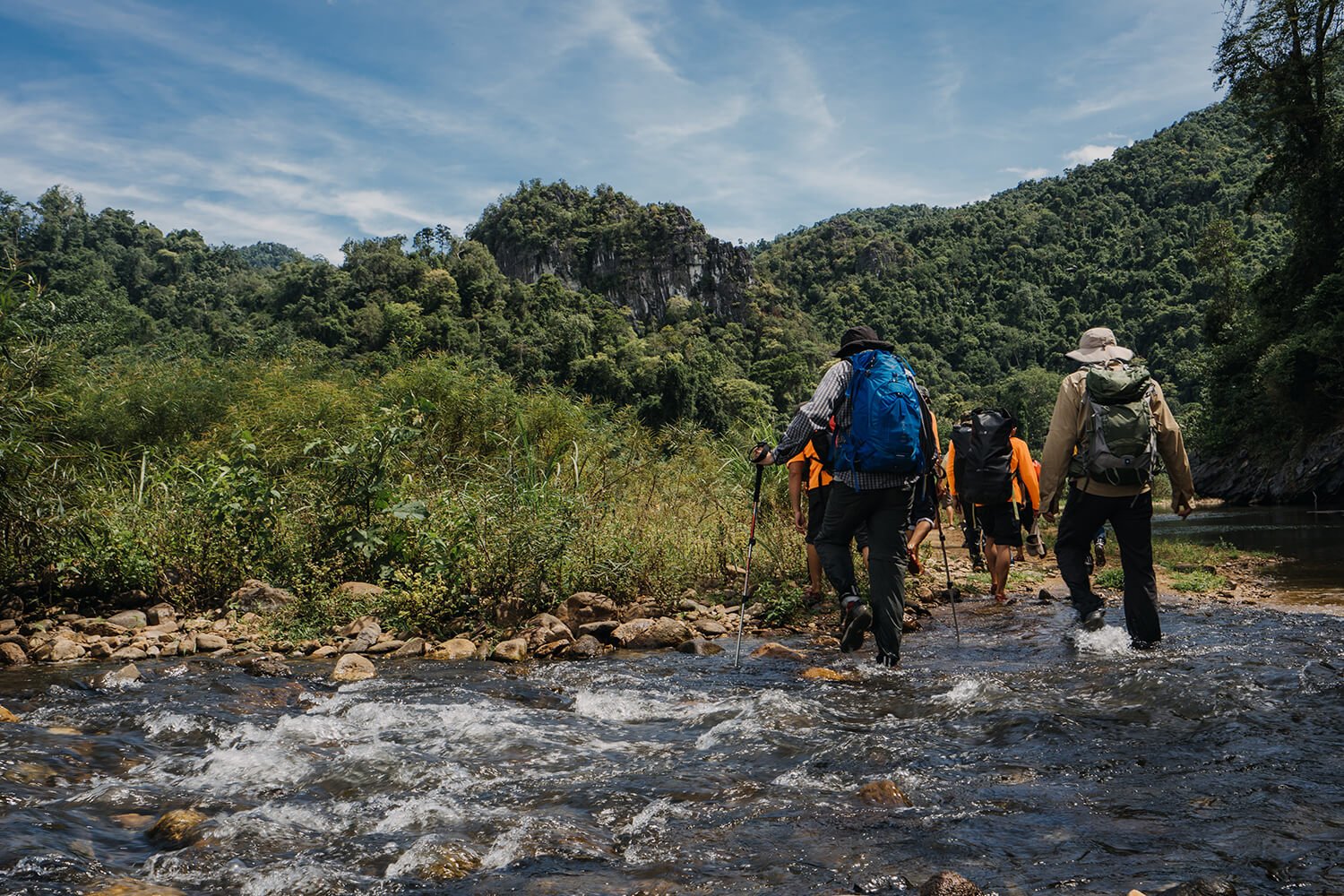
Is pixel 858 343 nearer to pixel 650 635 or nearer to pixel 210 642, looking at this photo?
pixel 650 635

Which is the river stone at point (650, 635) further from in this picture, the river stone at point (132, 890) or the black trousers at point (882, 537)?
the river stone at point (132, 890)

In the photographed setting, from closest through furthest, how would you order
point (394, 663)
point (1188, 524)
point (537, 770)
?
point (537, 770) → point (394, 663) → point (1188, 524)

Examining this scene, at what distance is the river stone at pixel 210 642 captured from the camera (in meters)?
6.44

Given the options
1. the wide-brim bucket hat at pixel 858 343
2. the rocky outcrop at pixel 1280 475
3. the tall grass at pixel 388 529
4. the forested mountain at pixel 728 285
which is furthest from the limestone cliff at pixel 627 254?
the wide-brim bucket hat at pixel 858 343

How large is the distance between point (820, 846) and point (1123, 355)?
413 cm

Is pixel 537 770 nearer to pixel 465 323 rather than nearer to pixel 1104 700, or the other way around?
pixel 1104 700

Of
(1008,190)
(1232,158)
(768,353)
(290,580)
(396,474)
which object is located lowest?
(290,580)

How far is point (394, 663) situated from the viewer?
6.15m

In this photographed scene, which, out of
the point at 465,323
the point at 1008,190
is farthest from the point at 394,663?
the point at 1008,190

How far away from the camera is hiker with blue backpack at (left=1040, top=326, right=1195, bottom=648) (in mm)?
5430

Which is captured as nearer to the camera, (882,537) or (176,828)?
(176,828)

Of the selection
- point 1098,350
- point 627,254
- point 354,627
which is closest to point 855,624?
point 1098,350

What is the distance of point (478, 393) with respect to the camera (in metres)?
12.3

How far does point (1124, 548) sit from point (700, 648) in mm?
2853
